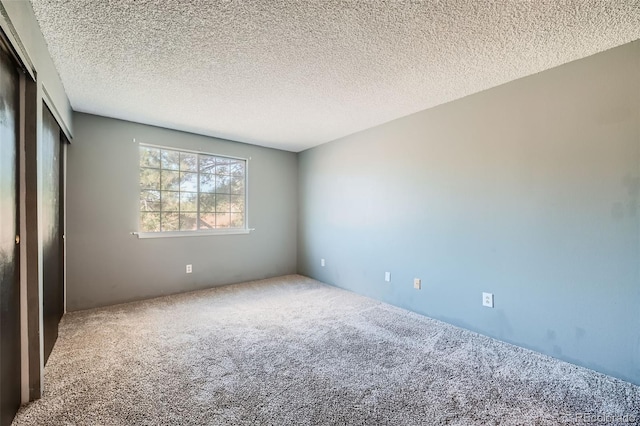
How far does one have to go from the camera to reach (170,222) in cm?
387

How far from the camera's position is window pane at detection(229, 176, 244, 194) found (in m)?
4.46

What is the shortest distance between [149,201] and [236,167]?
1.34 m

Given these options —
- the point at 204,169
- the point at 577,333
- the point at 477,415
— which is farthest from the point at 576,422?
the point at 204,169

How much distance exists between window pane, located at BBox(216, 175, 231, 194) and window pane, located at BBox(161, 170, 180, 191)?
57 centimetres

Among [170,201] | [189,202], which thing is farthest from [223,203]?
[170,201]

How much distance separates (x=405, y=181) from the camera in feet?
11.0

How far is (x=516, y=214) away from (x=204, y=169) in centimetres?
389

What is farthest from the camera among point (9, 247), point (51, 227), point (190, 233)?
point (190, 233)

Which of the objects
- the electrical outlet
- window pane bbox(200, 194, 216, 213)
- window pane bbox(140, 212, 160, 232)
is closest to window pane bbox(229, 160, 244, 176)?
window pane bbox(200, 194, 216, 213)

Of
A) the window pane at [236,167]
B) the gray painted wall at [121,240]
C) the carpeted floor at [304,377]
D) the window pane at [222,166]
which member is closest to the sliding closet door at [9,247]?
the carpeted floor at [304,377]

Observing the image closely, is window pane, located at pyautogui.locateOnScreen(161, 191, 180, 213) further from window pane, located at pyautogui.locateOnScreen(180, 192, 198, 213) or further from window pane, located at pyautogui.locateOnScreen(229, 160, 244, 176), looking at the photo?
window pane, located at pyautogui.locateOnScreen(229, 160, 244, 176)

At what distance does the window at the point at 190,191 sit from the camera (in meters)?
3.72

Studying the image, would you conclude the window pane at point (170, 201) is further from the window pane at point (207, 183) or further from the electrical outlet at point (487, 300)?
the electrical outlet at point (487, 300)

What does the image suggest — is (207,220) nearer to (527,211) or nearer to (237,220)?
(237,220)
